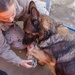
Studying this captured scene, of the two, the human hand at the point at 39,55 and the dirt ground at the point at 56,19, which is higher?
the human hand at the point at 39,55

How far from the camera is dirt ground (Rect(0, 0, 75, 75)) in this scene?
1932mm

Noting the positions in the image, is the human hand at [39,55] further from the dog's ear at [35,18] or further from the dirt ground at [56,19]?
the dog's ear at [35,18]

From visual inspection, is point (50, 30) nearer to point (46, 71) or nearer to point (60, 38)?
point (60, 38)

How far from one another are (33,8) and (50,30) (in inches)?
10.1

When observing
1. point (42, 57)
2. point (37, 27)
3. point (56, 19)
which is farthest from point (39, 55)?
point (56, 19)

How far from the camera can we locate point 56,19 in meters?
2.51

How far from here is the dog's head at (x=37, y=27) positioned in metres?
1.53

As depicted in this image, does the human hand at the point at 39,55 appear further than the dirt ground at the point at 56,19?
No

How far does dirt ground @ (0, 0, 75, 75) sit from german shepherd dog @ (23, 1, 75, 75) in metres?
0.28

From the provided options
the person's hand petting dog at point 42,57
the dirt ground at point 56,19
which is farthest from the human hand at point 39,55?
the dirt ground at point 56,19

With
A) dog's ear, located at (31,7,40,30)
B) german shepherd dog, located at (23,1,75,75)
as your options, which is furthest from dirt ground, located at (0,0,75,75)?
dog's ear, located at (31,7,40,30)

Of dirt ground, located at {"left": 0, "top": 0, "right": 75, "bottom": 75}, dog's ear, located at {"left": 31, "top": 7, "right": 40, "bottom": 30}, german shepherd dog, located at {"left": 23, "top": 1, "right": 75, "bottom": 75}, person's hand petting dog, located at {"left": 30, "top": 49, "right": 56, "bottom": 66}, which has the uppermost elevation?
dog's ear, located at {"left": 31, "top": 7, "right": 40, "bottom": 30}

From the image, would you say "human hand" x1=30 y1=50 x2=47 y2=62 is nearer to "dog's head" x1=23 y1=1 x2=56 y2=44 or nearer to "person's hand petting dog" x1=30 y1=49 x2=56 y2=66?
"person's hand petting dog" x1=30 y1=49 x2=56 y2=66

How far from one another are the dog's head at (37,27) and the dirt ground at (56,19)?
1.40 ft
